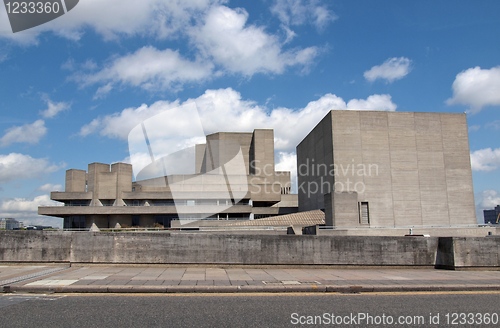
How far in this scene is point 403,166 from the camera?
6031cm

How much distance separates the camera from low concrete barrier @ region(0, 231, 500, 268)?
15.0 m

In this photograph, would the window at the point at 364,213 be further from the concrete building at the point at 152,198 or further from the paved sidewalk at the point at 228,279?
the paved sidewalk at the point at 228,279

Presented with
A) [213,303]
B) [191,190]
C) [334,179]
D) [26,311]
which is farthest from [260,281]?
[191,190]

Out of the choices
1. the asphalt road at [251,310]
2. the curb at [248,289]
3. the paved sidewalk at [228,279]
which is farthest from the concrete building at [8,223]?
the asphalt road at [251,310]

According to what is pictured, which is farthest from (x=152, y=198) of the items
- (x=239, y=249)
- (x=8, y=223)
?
(x=239, y=249)

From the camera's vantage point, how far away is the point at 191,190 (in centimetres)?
8919

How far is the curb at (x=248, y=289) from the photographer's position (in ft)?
34.1

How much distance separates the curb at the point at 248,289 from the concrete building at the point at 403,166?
157 feet

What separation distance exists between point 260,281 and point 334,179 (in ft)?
163

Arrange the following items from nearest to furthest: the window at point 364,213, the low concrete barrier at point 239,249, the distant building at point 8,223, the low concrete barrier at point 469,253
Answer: the low concrete barrier at point 239,249
the low concrete barrier at point 469,253
the distant building at point 8,223
the window at point 364,213

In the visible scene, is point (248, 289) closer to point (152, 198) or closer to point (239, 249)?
point (239, 249)

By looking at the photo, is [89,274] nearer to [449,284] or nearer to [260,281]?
[260,281]

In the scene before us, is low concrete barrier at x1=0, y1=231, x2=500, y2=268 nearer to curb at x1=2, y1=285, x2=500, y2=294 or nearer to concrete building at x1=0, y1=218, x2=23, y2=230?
curb at x1=2, y1=285, x2=500, y2=294

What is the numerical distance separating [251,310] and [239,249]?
22.6ft
